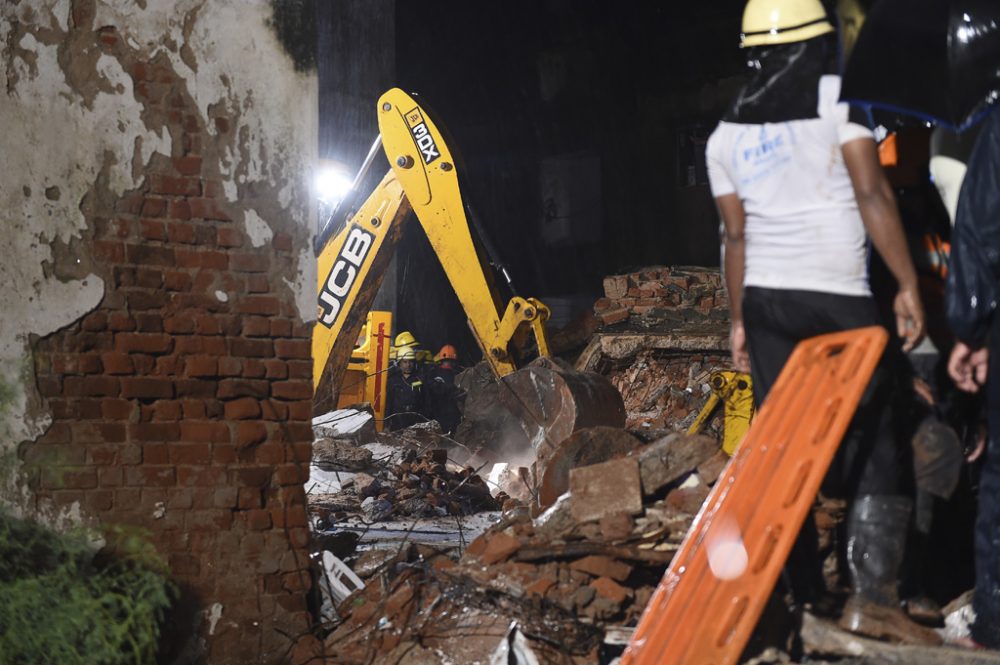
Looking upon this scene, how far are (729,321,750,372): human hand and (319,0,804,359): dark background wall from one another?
14762 millimetres

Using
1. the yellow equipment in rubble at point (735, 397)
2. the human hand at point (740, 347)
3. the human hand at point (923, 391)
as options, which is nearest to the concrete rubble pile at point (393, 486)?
the yellow equipment in rubble at point (735, 397)

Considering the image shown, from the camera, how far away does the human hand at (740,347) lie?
376 centimetres

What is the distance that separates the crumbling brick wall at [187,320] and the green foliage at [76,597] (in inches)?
3.8

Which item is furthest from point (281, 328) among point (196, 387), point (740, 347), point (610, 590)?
point (740, 347)

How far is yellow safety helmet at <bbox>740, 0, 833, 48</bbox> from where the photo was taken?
3531mm

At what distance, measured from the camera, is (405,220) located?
1027 centimetres

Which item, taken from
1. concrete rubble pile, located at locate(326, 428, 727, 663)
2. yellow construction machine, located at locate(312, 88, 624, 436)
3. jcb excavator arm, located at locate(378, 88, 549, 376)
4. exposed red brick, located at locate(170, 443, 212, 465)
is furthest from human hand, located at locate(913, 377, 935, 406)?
jcb excavator arm, located at locate(378, 88, 549, 376)

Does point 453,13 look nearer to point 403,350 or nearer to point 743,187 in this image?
point 403,350

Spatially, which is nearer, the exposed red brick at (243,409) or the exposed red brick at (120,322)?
the exposed red brick at (120,322)

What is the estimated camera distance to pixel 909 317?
10.9ft

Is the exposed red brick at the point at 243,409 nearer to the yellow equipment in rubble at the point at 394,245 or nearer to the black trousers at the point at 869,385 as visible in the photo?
the black trousers at the point at 869,385

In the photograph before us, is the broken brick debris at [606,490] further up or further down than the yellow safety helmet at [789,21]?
further down

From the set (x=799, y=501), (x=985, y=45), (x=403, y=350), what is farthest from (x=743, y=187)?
(x=403, y=350)

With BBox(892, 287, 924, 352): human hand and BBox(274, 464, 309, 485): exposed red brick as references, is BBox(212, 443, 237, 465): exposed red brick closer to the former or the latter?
BBox(274, 464, 309, 485): exposed red brick
